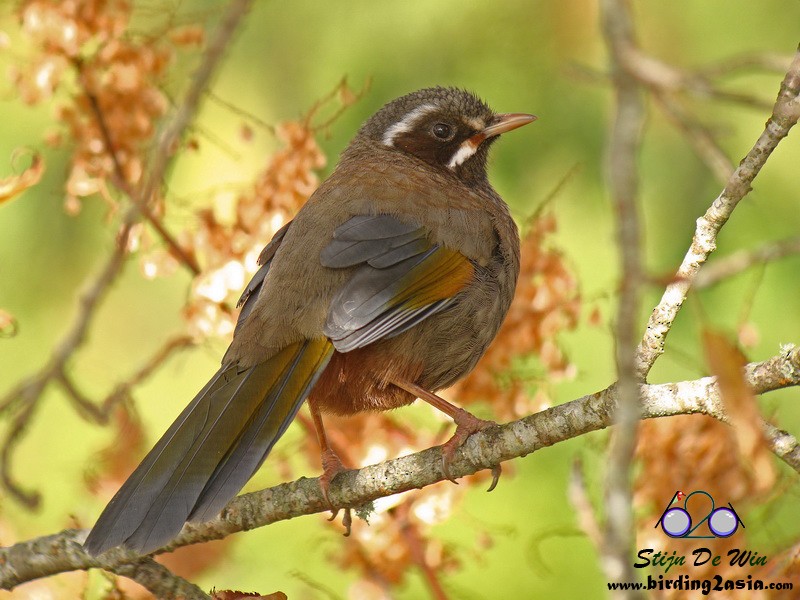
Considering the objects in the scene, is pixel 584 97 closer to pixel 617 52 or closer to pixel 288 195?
pixel 288 195

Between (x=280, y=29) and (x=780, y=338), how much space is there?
127 inches

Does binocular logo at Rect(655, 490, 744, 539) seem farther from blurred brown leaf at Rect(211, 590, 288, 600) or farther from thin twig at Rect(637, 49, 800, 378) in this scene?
blurred brown leaf at Rect(211, 590, 288, 600)

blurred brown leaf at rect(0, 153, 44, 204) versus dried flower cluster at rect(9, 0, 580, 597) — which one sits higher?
dried flower cluster at rect(9, 0, 580, 597)

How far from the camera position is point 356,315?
3.64 m

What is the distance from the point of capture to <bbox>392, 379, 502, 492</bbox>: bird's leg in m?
3.34

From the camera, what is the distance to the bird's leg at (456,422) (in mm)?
3338

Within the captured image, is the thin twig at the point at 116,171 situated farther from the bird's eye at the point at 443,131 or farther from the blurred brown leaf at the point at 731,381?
the blurred brown leaf at the point at 731,381

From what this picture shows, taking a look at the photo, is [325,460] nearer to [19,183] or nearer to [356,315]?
[356,315]

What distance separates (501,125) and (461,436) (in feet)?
5.74

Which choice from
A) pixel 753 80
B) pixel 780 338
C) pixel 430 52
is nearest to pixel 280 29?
pixel 430 52

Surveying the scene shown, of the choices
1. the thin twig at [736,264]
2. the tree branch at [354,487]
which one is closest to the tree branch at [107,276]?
the tree branch at [354,487]

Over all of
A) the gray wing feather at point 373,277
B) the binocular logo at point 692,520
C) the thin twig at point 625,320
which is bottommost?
the thin twig at point 625,320

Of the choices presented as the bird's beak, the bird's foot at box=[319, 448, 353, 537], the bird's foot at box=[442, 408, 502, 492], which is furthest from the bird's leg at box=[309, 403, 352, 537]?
the bird's beak

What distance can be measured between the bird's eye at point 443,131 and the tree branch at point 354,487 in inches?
69.5
